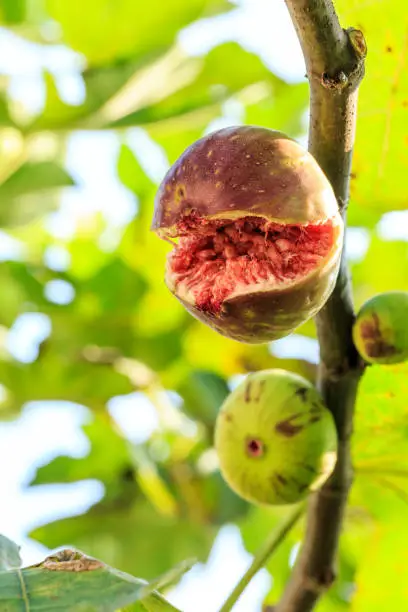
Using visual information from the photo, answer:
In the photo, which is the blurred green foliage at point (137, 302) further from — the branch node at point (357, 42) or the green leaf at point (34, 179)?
the branch node at point (357, 42)

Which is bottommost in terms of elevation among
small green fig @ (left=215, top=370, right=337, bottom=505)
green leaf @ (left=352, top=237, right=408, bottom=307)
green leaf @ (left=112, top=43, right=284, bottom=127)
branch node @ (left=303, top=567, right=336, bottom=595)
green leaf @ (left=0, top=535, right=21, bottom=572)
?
branch node @ (left=303, top=567, right=336, bottom=595)

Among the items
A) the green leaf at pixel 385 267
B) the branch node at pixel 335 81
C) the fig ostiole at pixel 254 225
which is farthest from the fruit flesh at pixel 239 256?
the green leaf at pixel 385 267

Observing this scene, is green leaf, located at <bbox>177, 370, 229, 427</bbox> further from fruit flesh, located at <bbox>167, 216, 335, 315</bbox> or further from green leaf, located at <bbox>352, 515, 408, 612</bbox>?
fruit flesh, located at <bbox>167, 216, 335, 315</bbox>

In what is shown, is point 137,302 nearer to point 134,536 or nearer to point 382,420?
point 134,536

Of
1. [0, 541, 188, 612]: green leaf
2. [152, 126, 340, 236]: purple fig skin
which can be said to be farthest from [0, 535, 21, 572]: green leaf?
[152, 126, 340, 236]: purple fig skin

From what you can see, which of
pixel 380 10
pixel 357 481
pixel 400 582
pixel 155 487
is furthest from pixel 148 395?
pixel 380 10

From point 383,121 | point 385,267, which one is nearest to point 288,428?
point 383,121
